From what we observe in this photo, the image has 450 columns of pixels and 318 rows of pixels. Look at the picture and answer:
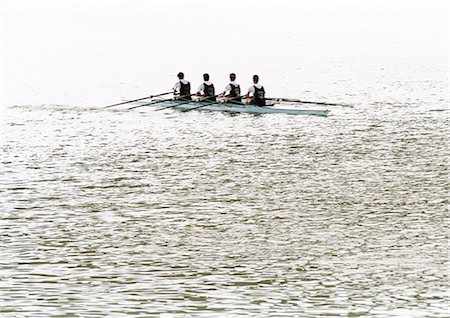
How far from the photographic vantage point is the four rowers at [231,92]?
43.1 metres

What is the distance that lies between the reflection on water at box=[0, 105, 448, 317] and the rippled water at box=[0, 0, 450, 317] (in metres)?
0.06

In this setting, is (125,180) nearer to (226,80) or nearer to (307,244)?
(307,244)

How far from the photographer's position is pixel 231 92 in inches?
1741

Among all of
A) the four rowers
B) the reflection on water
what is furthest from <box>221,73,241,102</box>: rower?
the reflection on water

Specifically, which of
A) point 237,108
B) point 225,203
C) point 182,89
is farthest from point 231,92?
point 225,203

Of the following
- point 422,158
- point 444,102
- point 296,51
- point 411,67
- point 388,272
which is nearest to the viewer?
point 388,272

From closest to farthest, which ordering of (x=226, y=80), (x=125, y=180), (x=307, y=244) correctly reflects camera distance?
1. (x=307, y=244)
2. (x=125, y=180)
3. (x=226, y=80)

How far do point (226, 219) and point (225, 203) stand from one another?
A: 1959mm

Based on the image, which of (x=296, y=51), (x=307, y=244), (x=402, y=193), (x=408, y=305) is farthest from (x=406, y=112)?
(x=296, y=51)

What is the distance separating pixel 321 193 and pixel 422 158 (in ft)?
20.6

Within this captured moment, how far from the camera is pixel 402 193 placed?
2888cm

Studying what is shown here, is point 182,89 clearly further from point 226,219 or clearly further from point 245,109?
point 226,219

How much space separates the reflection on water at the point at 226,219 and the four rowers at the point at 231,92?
1586 mm

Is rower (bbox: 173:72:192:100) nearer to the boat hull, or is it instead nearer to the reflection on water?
the boat hull
